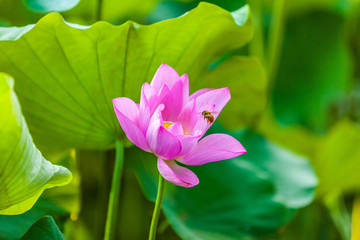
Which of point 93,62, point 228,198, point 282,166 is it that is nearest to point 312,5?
point 282,166

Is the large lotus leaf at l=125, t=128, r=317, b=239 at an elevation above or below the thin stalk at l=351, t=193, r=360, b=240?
above

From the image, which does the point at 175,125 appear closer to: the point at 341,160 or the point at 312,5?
the point at 341,160

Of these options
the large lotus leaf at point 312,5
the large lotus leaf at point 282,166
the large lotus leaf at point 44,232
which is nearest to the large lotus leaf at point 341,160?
the large lotus leaf at point 282,166

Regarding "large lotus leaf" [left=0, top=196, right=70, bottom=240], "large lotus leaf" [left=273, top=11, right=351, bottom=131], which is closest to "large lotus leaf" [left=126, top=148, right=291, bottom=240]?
"large lotus leaf" [left=0, top=196, right=70, bottom=240]

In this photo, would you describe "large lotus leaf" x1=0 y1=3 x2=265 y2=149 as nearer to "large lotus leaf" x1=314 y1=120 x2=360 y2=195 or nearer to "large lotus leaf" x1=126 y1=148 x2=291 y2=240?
"large lotus leaf" x1=126 y1=148 x2=291 y2=240

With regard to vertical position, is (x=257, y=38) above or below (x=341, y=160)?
above

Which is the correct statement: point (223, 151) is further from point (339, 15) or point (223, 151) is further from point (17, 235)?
point (339, 15)

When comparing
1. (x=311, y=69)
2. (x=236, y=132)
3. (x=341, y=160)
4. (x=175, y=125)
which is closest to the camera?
(x=175, y=125)

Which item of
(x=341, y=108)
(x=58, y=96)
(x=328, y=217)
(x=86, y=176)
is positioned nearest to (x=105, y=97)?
(x=58, y=96)
